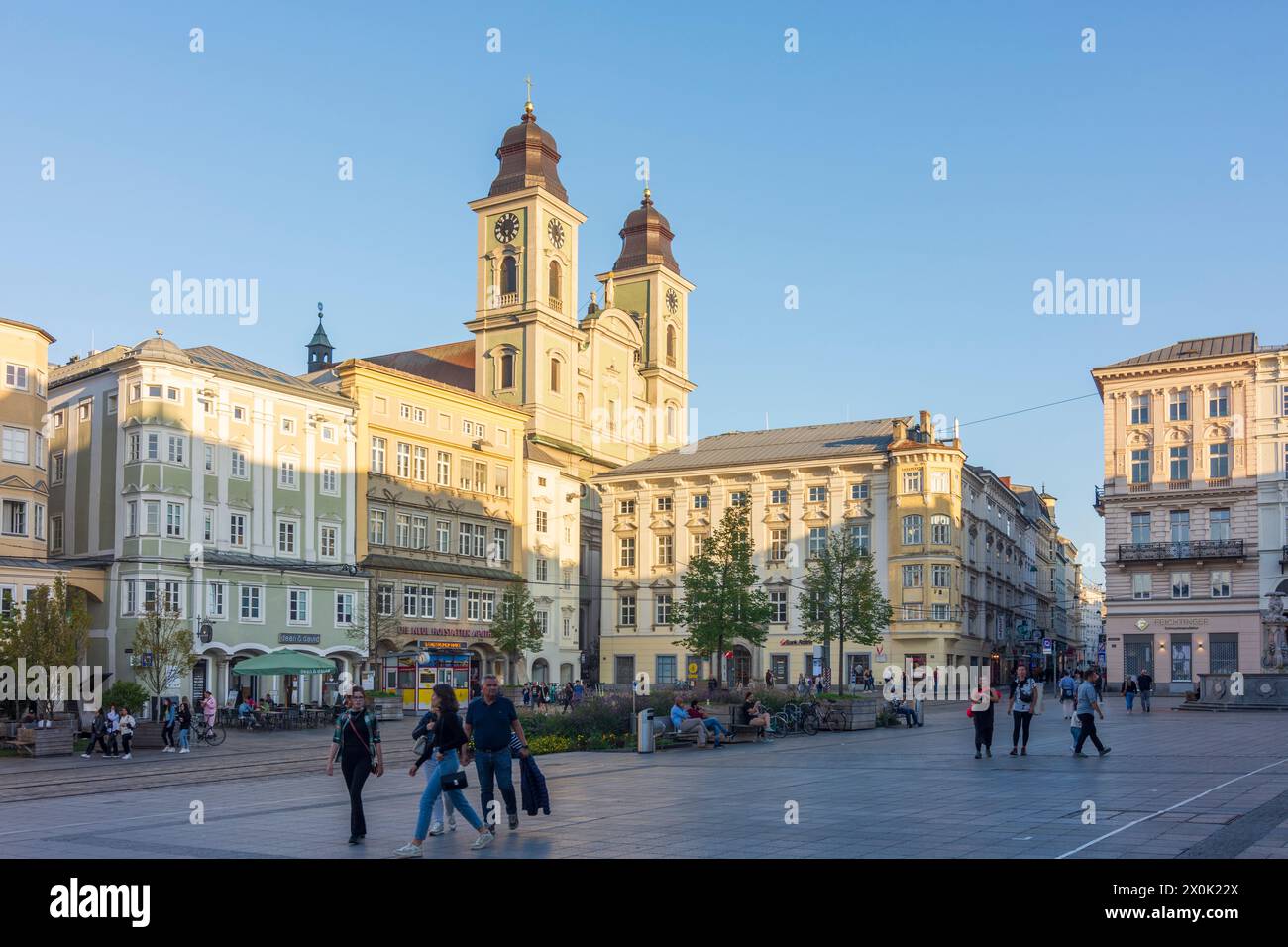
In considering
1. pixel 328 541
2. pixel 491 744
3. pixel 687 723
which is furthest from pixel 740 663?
pixel 491 744

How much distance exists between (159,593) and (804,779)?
135 ft

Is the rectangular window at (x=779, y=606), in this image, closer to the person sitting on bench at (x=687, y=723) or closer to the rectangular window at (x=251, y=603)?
the rectangular window at (x=251, y=603)

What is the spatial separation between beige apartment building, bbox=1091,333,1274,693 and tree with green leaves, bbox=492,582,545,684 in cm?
3144

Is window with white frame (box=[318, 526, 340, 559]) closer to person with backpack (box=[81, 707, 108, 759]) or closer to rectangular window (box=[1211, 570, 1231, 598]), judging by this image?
person with backpack (box=[81, 707, 108, 759])

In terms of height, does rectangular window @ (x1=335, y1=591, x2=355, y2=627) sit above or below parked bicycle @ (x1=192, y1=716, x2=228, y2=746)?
above

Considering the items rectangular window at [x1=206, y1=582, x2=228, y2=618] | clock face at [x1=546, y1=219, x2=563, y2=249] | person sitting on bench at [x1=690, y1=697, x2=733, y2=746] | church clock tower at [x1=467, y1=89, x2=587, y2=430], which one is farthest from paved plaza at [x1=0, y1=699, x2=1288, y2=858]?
clock face at [x1=546, y1=219, x2=563, y2=249]

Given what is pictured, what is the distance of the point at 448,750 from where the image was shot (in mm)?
14266

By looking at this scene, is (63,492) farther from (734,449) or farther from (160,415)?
(734,449)

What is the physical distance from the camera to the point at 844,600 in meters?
64.4

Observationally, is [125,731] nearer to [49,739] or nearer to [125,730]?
[125,730]

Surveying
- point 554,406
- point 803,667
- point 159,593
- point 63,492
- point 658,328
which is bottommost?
point 803,667

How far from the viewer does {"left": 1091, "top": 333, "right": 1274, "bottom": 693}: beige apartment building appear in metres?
69.8

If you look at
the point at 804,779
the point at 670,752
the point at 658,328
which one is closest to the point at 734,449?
the point at 658,328

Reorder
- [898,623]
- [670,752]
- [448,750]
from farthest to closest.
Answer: [898,623], [670,752], [448,750]
